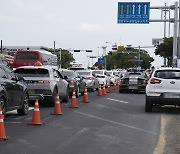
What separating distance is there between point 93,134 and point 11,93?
337 cm

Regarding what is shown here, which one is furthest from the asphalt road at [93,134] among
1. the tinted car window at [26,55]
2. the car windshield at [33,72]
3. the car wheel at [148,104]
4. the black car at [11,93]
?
the tinted car window at [26,55]

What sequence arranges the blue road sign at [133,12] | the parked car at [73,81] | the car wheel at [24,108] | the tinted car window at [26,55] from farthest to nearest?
the blue road sign at [133,12]
the tinted car window at [26,55]
the parked car at [73,81]
the car wheel at [24,108]

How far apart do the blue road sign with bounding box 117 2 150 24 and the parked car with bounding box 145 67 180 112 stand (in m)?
18.9

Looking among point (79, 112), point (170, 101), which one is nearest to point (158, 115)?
point (170, 101)

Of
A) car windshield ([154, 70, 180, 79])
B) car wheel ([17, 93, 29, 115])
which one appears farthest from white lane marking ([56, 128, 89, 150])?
car windshield ([154, 70, 180, 79])

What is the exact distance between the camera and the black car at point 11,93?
11477 millimetres

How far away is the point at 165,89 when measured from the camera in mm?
14812

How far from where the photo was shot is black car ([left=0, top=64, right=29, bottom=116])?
11477 millimetres

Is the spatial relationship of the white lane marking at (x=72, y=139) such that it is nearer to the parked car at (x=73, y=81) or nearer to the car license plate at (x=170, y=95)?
the car license plate at (x=170, y=95)

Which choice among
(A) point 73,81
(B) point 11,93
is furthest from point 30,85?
(A) point 73,81

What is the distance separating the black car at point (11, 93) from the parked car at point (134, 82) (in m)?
14.4

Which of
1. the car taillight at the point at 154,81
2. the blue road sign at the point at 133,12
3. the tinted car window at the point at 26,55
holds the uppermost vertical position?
the blue road sign at the point at 133,12

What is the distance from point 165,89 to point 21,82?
519cm

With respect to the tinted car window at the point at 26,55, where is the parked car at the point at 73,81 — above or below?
below
